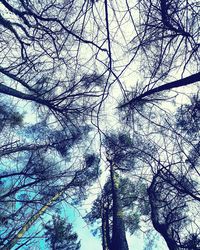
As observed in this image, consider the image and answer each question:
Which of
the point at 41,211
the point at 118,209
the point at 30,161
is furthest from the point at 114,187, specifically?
the point at 30,161

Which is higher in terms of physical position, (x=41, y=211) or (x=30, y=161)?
(x=30, y=161)

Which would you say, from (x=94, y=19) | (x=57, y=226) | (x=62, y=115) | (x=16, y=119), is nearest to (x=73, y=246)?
(x=57, y=226)

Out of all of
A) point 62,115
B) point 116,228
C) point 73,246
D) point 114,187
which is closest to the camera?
point 62,115

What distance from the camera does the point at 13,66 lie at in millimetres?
3283

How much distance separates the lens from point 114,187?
7082mm

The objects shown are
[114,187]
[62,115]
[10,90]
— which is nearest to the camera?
[10,90]

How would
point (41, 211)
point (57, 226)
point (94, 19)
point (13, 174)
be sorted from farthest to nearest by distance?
point (57, 226) → point (41, 211) → point (13, 174) → point (94, 19)

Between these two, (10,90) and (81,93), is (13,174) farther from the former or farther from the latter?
(81,93)

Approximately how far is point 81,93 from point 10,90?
0.93 m

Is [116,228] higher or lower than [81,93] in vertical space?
lower

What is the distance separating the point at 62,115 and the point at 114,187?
156 inches

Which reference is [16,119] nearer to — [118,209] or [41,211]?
[41,211]

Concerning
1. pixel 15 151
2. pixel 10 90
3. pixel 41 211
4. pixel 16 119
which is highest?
pixel 16 119

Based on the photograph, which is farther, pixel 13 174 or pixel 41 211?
pixel 41 211
